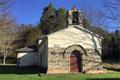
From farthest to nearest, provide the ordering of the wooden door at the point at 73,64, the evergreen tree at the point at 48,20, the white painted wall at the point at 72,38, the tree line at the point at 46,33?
the evergreen tree at the point at 48,20 < the tree line at the point at 46,33 < the wooden door at the point at 73,64 < the white painted wall at the point at 72,38

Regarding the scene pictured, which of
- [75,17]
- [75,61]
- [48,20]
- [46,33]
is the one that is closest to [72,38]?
[75,61]

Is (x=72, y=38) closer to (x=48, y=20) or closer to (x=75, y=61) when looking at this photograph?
(x=75, y=61)

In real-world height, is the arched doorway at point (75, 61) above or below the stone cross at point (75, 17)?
below

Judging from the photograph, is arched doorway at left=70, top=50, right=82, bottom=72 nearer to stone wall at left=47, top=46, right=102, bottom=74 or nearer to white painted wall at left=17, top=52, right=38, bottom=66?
stone wall at left=47, top=46, right=102, bottom=74

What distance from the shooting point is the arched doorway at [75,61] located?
34.0m

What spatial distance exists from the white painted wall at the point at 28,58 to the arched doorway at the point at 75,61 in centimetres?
2209

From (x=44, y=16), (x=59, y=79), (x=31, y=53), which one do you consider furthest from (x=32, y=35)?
(x=59, y=79)

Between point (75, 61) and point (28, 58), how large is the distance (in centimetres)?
2338

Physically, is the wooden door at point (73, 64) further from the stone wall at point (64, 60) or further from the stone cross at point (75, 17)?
the stone cross at point (75, 17)

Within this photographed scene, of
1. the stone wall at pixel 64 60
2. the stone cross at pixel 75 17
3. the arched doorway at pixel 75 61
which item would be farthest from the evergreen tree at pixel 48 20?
the stone wall at pixel 64 60

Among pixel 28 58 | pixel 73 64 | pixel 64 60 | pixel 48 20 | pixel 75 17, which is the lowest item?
pixel 73 64

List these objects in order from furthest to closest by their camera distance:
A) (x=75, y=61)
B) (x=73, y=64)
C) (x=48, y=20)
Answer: (x=48, y=20) < (x=75, y=61) < (x=73, y=64)

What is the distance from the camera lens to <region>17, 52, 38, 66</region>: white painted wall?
55684mm

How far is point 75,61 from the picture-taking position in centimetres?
3431
